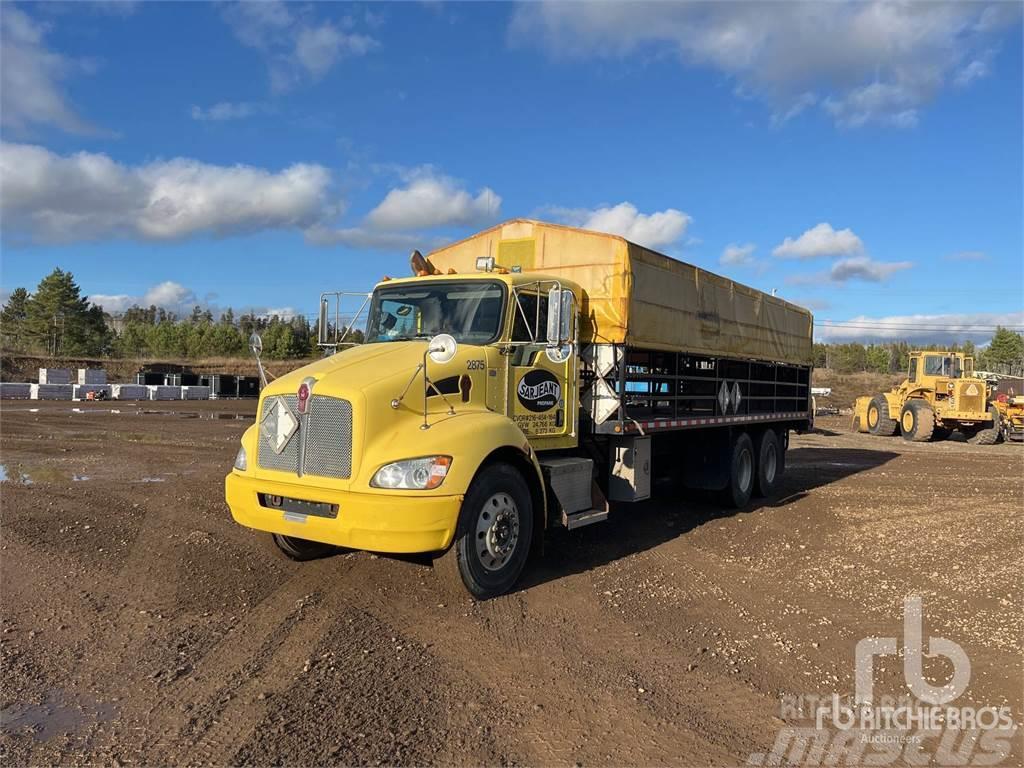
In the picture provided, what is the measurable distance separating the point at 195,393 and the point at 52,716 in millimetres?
34887

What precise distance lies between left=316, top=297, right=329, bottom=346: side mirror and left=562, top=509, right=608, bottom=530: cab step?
10.2 feet

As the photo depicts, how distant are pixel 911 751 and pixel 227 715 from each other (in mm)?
3397

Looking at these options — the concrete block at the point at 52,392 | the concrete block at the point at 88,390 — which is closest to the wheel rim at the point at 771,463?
the concrete block at the point at 88,390

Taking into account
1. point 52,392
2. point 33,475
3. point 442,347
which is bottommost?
point 33,475

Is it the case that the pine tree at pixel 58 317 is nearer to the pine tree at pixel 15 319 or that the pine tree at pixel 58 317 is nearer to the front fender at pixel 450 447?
the pine tree at pixel 15 319

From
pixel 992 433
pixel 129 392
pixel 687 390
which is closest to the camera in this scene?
pixel 687 390

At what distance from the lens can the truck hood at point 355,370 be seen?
5.29 metres

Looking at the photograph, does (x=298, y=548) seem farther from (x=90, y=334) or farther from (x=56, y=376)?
(x=90, y=334)

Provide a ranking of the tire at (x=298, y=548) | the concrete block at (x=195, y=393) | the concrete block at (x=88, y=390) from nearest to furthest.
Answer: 1. the tire at (x=298, y=548)
2. the concrete block at (x=88, y=390)
3. the concrete block at (x=195, y=393)

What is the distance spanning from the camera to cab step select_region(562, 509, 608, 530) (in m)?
6.36

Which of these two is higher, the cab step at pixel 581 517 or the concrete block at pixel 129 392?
the concrete block at pixel 129 392

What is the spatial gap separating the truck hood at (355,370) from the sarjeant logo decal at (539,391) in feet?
3.25

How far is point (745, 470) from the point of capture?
10555 millimetres

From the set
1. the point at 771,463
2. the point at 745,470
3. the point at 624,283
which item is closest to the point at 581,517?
the point at 624,283
